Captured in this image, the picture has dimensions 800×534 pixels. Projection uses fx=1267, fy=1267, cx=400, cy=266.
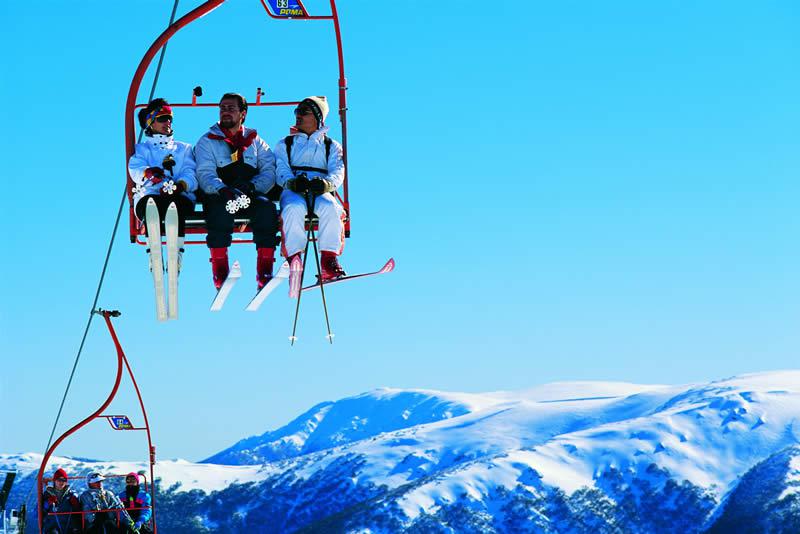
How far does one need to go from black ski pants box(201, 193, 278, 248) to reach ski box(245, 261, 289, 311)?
34cm

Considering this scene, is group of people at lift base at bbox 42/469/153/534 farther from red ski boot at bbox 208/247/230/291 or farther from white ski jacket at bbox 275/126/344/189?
white ski jacket at bbox 275/126/344/189

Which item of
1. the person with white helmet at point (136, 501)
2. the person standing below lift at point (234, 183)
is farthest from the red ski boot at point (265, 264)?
the person with white helmet at point (136, 501)

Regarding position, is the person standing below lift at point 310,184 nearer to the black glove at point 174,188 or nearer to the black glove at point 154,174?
the black glove at point 174,188

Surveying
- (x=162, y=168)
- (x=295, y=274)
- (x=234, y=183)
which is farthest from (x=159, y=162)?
(x=295, y=274)

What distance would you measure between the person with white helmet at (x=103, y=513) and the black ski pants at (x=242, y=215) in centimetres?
Answer: 386

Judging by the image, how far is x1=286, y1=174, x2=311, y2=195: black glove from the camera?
554 inches

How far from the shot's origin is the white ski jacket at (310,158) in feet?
47.2

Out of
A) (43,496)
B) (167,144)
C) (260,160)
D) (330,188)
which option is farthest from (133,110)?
(43,496)

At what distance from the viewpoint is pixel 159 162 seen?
46.3 feet

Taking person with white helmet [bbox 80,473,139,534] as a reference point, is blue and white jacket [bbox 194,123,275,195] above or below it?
above

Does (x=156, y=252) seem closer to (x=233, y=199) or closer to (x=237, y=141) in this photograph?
(x=233, y=199)

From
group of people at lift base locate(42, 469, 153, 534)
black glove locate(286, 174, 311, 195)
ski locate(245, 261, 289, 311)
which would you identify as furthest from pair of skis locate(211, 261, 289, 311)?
group of people at lift base locate(42, 469, 153, 534)

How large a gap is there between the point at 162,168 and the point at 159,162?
124mm

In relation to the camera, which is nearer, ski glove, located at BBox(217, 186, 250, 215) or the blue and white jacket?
ski glove, located at BBox(217, 186, 250, 215)
